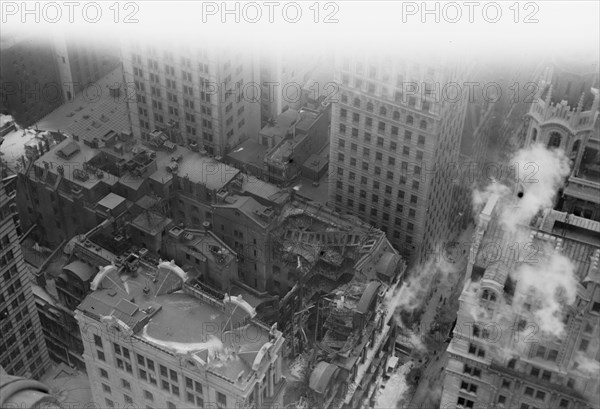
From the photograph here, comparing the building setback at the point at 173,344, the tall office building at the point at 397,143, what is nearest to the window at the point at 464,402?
the building setback at the point at 173,344

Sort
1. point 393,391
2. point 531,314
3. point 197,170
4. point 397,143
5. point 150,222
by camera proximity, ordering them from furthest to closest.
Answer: point 197,170
point 393,391
point 150,222
point 397,143
point 531,314

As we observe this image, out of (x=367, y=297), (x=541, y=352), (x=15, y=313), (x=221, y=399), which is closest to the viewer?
(x=221, y=399)

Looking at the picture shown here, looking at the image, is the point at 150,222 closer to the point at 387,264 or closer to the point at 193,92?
the point at 193,92

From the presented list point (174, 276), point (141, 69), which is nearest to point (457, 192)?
point (141, 69)

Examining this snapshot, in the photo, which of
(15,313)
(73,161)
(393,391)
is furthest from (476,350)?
(73,161)

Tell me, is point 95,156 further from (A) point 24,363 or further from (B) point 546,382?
(B) point 546,382

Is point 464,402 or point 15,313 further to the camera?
point 15,313
